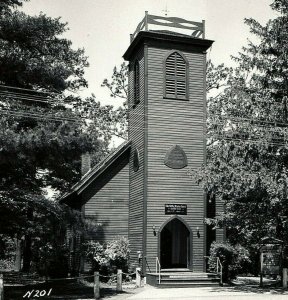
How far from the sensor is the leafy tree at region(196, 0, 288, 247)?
18109 millimetres

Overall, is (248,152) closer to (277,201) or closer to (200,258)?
(277,201)

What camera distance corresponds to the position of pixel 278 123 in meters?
20.0

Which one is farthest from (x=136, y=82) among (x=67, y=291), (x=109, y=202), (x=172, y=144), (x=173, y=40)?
(x=67, y=291)

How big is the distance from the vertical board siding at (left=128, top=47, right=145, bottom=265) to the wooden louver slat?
1.27 metres

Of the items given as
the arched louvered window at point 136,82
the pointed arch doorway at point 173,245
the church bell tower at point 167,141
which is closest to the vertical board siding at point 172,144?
the church bell tower at point 167,141

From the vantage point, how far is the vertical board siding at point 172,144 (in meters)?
21.9

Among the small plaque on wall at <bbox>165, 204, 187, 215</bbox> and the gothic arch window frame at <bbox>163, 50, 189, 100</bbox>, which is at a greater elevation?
the gothic arch window frame at <bbox>163, 50, 189, 100</bbox>

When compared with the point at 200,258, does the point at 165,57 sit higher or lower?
higher

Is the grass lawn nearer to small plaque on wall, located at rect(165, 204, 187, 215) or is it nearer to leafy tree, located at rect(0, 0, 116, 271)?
leafy tree, located at rect(0, 0, 116, 271)

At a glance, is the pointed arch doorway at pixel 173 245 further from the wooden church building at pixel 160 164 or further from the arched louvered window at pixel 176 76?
the arched louvered window at pixel 176 76

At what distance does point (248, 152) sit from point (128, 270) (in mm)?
8064

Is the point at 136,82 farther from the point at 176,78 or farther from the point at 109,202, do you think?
the point at 109,202

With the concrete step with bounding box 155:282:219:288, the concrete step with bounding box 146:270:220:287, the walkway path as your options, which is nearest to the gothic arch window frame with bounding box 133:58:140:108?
the concrete step with bounding box 146:270:220:287

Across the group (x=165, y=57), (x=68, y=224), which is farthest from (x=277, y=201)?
(x=165, y=57)
